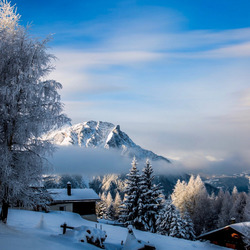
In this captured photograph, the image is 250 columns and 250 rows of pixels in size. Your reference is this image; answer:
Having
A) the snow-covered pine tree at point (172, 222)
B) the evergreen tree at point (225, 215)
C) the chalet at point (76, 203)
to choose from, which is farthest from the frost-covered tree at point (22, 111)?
the evergreen tree at point (225, 215)

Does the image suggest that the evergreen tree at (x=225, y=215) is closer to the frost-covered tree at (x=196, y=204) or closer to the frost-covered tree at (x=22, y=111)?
the frost-covered tree at (x=196, y=204)

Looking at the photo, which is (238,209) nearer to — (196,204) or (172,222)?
(196,204)

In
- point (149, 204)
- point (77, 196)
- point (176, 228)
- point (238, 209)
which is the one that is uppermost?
point (77, 196)

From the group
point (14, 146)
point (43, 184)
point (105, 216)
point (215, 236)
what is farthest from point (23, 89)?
point (105, 216)

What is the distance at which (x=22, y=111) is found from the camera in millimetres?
12430

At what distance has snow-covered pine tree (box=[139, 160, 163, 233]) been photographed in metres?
31.5

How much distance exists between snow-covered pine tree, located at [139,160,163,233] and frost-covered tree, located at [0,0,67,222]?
21190mm

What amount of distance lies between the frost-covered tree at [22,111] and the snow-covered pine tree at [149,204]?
2119 centimetres

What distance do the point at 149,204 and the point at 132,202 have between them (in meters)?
2.24

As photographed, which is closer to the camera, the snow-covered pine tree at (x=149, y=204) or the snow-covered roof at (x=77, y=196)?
the snow-covered pine tree at (x=149, y=204)

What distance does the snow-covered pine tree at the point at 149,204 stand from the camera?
3149 cm

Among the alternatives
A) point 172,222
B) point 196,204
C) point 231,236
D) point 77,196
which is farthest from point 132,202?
point 196,204

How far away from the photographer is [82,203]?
3416 centimetres

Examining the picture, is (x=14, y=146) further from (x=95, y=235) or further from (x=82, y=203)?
(x=82, y=203)
